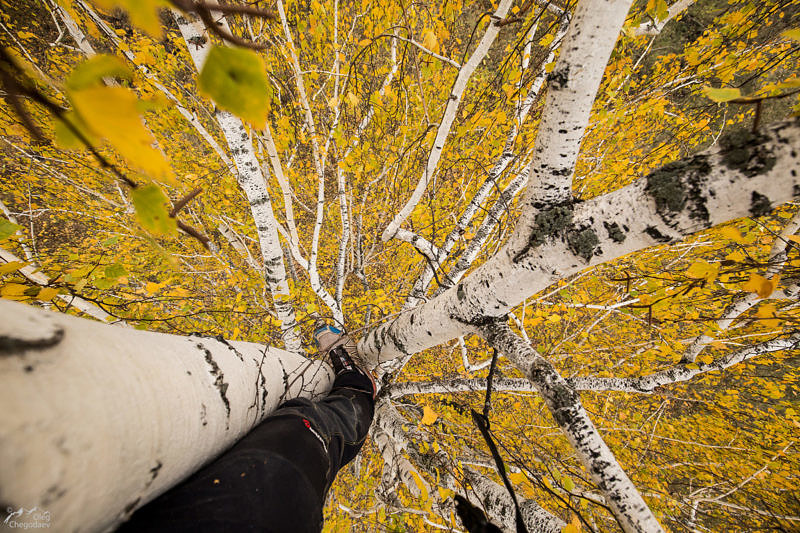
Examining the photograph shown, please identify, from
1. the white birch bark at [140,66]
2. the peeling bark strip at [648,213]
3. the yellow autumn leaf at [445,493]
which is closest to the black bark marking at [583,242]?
the peeling bark strip at [648,213]

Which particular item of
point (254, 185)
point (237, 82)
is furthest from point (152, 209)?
point (254, 185)

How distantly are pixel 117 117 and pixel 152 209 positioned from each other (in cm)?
23

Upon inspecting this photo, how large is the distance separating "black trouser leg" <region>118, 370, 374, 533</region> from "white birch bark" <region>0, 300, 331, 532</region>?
2.8 inches

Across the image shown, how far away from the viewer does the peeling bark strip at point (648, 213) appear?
687mm

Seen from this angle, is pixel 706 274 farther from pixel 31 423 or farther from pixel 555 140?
pixel 31 423

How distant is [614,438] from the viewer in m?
4.20

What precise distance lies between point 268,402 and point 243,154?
1607 mm

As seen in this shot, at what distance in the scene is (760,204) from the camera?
726mm

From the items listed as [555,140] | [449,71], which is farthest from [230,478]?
[449,71]

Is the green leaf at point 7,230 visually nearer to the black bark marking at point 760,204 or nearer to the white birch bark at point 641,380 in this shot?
the black bark marking at point 760,204

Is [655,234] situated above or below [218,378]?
below

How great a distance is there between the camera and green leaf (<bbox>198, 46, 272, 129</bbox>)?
432 mm

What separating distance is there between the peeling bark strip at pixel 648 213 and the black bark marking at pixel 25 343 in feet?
4.47

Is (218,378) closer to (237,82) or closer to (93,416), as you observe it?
(93,416)
